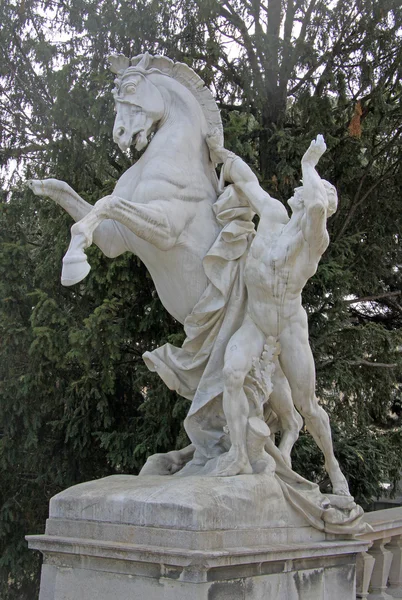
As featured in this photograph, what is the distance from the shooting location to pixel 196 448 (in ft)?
15.3

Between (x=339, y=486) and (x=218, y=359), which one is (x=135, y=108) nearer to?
(x=218, y=359)

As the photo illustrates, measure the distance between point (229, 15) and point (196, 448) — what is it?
6387mm

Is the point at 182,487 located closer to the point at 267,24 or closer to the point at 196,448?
the point at 196,448

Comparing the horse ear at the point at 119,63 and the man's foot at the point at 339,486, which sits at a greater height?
the horse ear at the point at 119,63

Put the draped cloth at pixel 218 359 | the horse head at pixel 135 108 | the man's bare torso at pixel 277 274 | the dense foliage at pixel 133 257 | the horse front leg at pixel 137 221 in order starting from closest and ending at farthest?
the horse front leg at pixel 137 221, the man's bare torso at pixel 277 274, the draped cloth at pixel 218 359, the horse head at pixel 135 108, the dense foliage at pixel 133 257

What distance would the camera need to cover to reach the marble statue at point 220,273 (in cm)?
437

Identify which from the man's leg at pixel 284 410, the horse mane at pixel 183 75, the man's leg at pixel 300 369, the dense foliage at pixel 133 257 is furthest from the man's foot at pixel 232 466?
the dense foliage at pixel 133 257

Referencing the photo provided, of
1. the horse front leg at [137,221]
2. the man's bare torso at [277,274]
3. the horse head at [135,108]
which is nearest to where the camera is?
the horse front leg at [137,221]

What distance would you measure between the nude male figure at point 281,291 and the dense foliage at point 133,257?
140 inches

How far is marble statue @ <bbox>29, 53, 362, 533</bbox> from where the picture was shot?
437 centimetres

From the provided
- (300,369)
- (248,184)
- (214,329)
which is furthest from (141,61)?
(300,369)

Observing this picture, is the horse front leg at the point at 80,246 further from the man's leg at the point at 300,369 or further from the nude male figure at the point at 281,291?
the man's leg at the point at 300,369

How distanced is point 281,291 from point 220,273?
40cm

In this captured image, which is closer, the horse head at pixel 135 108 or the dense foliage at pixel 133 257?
the horse head at pixel 135 108
